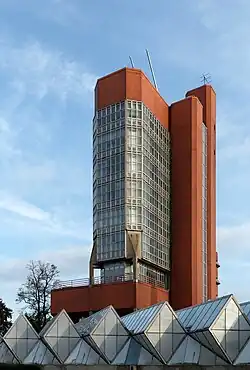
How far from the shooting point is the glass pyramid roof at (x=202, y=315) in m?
43.3

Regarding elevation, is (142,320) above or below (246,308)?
below

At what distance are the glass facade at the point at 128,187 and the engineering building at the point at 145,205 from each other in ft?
0.38

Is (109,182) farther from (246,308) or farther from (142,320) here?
(246,308)

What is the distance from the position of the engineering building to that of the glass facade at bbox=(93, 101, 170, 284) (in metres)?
0.11

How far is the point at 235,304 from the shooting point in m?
43.2

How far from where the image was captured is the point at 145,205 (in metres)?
85.8

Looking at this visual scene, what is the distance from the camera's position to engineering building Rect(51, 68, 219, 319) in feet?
275

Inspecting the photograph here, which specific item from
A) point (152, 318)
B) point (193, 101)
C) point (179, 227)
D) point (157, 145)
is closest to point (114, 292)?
point (179, 227)

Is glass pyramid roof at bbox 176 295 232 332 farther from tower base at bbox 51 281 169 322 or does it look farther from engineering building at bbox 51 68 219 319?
engineering building at bbox 51 68 219 319

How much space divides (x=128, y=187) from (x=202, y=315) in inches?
1572

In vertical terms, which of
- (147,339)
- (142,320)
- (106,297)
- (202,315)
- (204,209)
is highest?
(204,209)

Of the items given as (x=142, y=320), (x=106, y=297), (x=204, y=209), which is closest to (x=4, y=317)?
(x=106, y=297)

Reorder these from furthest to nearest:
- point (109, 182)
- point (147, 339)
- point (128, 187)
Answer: point (109, 182) < point (128, 187) < point (147, 339)

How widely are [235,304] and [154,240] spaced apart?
44.3m
